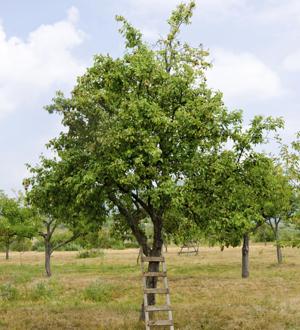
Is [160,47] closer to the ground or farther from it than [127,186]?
farther from it

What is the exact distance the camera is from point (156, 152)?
17.4 meters

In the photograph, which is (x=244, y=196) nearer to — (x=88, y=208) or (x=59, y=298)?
(x=88, y=208)

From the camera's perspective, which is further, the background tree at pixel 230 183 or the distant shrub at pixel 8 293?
the distant shrub at pixel 8 293

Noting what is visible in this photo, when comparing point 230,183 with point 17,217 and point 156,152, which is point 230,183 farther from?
point 17,217

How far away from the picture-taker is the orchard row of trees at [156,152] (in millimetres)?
18219

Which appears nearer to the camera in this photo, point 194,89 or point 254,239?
point 194,89

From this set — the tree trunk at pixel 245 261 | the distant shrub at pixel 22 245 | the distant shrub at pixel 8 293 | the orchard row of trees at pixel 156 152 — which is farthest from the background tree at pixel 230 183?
the distant shrub at pixel 22 245

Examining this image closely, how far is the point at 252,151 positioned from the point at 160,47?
5.92m

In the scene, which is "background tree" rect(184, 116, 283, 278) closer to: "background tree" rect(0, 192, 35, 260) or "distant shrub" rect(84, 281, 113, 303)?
"distant shrub" rect(84, 281, 113, 303)

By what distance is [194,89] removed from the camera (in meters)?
19.6

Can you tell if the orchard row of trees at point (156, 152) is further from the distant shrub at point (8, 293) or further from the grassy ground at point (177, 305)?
the distant shrub at point (8, 293)

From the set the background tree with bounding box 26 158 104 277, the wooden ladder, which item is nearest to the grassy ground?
the wooden ladder

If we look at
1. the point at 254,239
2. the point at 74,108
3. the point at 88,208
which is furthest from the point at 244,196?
the point at 254,239

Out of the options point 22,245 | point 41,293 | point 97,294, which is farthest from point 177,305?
point 22,245
